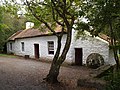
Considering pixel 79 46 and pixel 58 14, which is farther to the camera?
pixel 79 46

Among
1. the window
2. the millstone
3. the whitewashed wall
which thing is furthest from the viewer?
the window

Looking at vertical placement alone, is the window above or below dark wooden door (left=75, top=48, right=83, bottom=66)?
above

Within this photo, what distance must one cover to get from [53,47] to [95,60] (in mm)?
7211

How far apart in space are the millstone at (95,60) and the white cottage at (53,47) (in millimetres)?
481

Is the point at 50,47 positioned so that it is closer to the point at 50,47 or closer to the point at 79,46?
the point at 50,47

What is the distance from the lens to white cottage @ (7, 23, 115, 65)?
742 inches

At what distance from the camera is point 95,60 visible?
60.6 feet

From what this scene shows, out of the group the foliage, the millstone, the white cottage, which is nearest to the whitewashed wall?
the white cottage

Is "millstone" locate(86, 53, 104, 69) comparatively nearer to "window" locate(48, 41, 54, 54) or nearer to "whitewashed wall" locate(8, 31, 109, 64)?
"whitewashed wall" locate(8, 31, 109, 64)

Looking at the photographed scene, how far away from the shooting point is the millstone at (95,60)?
719 inches

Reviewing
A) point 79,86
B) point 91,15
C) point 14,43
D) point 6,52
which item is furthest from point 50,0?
point 6,52

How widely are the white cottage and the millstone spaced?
48 centimetres

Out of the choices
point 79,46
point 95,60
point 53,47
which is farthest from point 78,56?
point 53,47

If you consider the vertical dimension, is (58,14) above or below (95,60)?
above
